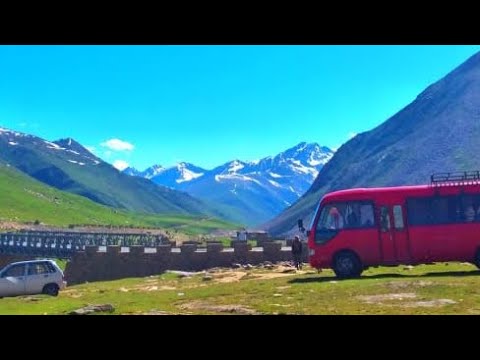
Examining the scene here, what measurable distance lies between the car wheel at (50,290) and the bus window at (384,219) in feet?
47.4

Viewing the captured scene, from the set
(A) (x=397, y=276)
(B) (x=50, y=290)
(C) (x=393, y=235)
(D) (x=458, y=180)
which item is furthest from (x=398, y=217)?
(B) (x=50, y=290)

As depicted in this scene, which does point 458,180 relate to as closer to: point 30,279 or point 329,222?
point 329,222

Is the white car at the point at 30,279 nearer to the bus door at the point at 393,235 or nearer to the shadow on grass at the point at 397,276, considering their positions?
the shadow on grass at the point at 397,276

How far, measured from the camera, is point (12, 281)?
79.5 feet

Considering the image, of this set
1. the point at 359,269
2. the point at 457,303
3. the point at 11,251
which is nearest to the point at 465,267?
the point at 359,269

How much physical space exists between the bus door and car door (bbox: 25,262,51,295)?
14.6 metres

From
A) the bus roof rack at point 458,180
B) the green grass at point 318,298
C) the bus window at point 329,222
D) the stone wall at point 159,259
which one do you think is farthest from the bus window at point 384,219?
the stone wall at point 159,259

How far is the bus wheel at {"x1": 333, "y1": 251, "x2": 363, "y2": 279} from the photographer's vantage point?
22.6 m

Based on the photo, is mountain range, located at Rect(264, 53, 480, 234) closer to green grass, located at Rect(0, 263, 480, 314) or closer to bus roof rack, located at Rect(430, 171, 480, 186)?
bus roof rack, located at Rect(430, 171, 480, 186)

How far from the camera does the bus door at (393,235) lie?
890 inches

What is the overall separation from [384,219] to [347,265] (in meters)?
2.35
